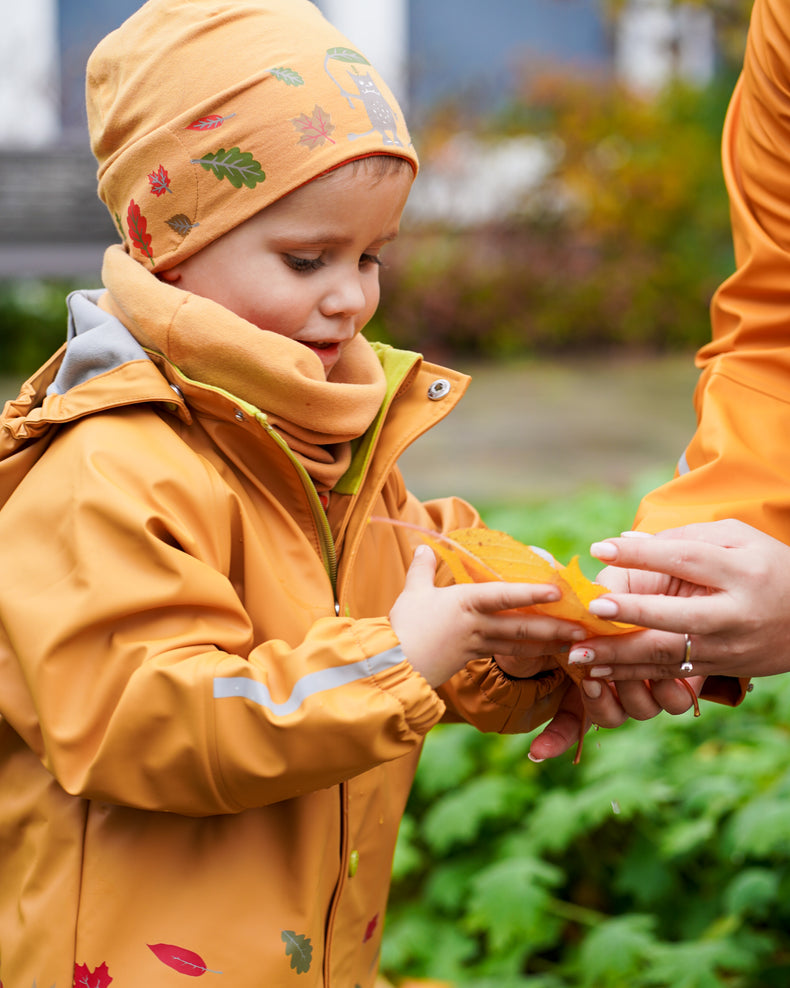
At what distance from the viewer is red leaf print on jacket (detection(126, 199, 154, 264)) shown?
164cm

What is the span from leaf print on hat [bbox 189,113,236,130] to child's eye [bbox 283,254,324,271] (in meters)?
0.20

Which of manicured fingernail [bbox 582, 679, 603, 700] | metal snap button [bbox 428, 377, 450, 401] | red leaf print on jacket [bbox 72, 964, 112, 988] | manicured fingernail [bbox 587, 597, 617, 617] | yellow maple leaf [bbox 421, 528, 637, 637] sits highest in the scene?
metal snap button [bbox 428, 377, 450, 401]

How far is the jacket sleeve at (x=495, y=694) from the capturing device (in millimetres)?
1863

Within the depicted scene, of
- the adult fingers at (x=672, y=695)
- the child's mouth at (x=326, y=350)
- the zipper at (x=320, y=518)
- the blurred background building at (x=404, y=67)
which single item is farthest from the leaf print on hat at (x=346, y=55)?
the blurred background building at (x=404, y=67)

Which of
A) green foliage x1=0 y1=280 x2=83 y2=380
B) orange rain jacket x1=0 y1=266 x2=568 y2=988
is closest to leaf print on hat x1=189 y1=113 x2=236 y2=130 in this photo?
orange rain jacket x1=0 y1=266 x2=568 y2=988

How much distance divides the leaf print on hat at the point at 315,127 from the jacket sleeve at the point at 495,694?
62cm

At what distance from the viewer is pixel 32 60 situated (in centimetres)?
995

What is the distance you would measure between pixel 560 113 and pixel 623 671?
30.8ft

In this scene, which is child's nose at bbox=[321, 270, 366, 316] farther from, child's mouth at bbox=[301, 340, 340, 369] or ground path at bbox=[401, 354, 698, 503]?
ground path at bbox=[401, 354, 698, 503]

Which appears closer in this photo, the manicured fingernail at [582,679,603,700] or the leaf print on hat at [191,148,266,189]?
the leaf print on hat at [191,148,266,189]

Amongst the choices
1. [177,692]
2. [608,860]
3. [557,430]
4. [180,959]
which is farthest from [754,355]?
[557,430]

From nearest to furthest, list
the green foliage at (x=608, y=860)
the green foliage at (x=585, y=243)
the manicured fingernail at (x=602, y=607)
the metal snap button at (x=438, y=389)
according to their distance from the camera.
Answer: the manicured fingernail at (x=602, y=607) < the metal snap button at (x=438, y=389) < the green foliage at (x=608, y=860) < the green foliage at (x=585, y=243)

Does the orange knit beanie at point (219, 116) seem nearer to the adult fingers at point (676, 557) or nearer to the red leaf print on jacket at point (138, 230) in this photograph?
the red leaf print on jacket at point (138, 230)

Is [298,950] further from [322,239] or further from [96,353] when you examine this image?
[322,239]
